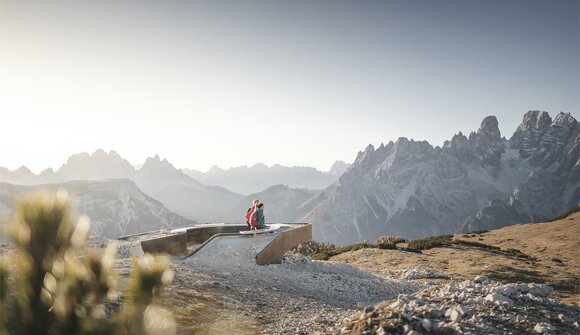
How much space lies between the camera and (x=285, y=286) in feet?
56.2

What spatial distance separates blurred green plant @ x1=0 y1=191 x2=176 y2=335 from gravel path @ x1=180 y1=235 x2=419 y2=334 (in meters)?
8.23

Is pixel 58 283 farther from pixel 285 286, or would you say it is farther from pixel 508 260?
pixel 508 260

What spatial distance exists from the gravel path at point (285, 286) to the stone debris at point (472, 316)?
2212mm

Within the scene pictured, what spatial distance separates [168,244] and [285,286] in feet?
29.8

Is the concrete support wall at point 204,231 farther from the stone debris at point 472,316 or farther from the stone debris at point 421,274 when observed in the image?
the stone debris at point 472,316

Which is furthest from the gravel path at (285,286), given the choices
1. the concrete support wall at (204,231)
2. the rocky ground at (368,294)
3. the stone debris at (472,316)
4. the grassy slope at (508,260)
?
the grassy slope at (508,260)

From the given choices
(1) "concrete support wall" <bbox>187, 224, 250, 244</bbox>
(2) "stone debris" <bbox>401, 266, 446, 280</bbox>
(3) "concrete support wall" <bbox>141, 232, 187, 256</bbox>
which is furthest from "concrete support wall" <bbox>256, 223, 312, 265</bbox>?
(2) "stone debris" <bbox>401, 266, 446, 280</bbox>

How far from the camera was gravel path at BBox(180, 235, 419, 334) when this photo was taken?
12.2m

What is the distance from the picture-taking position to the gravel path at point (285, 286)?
12.2 meters

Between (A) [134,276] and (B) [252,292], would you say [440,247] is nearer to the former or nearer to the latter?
(B) [252,292]

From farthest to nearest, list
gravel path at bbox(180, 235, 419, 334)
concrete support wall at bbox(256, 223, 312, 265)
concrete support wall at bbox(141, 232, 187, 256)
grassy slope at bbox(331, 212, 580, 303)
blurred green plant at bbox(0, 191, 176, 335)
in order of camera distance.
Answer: grassy slope at bbox(331, 212, 580, 303) < concrete support wall at bbox(256, 223, 312, 265) < concrete support wall at bbox(141, 232, 187, 256) < gravel path at bbox(180, 235, 419, 334) < blurred green plant at bbox(0, 191, 176, 335)

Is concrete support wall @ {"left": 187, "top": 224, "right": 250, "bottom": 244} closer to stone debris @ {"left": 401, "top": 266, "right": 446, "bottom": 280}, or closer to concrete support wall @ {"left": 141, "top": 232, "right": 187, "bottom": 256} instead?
concrete support wall @ {"left": 141, "top": 232, "right": 187, "bottom": 256}

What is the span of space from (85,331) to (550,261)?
37.4 m

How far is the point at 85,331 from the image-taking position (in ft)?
10.0
